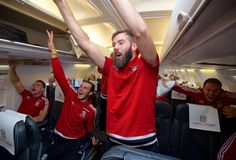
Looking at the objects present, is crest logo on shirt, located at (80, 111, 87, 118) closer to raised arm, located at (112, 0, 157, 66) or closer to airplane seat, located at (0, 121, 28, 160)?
airplane seat, located at (0, 121, 28, 160)

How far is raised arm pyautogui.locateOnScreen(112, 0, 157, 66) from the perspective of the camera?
103 centimetres

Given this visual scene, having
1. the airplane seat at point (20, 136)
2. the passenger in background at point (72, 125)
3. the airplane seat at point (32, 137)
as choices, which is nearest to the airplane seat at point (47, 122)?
the passenger in background at point (72, 125)

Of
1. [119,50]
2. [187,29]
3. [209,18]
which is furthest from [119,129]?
[209,18]

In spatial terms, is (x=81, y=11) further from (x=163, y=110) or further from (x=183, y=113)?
(x=183, y=113)

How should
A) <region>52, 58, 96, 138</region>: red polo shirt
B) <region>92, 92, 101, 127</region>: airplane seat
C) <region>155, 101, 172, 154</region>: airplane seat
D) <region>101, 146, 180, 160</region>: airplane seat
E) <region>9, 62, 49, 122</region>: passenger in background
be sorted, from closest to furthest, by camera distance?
1. <region>101, 146, 180, 160</region>: airplane seat
2. <region>155, 101, 172, 154</region>: airplane seat
3. <region>52, 58, 96, 138</region>: red polo shirt
4. <region>92, 92, 101, 127</region>: airplane seat
5. <region>9, 62, 49, 122</region>: passenger in background

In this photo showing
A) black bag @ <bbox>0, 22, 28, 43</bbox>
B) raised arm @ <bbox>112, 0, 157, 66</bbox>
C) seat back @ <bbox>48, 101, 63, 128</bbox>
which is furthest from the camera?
seat back @ <bbox>48, 101, 63, 128</bbox>

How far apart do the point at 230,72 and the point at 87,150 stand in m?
2.86

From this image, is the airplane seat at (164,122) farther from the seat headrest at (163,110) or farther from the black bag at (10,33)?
the black bag at (10,33)

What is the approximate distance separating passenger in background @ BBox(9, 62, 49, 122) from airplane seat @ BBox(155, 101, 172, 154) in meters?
2.15

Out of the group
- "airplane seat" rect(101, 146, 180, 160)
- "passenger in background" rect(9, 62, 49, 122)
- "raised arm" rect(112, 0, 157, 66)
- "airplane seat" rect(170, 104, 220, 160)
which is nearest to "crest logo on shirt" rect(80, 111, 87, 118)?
"passenger in background" rect(9, 62, 49, 122)

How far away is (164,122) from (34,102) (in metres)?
2.36

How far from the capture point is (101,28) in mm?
4277

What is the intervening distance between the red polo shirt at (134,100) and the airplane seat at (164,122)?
0.82 meters

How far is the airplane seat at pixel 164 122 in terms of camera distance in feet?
7.34
